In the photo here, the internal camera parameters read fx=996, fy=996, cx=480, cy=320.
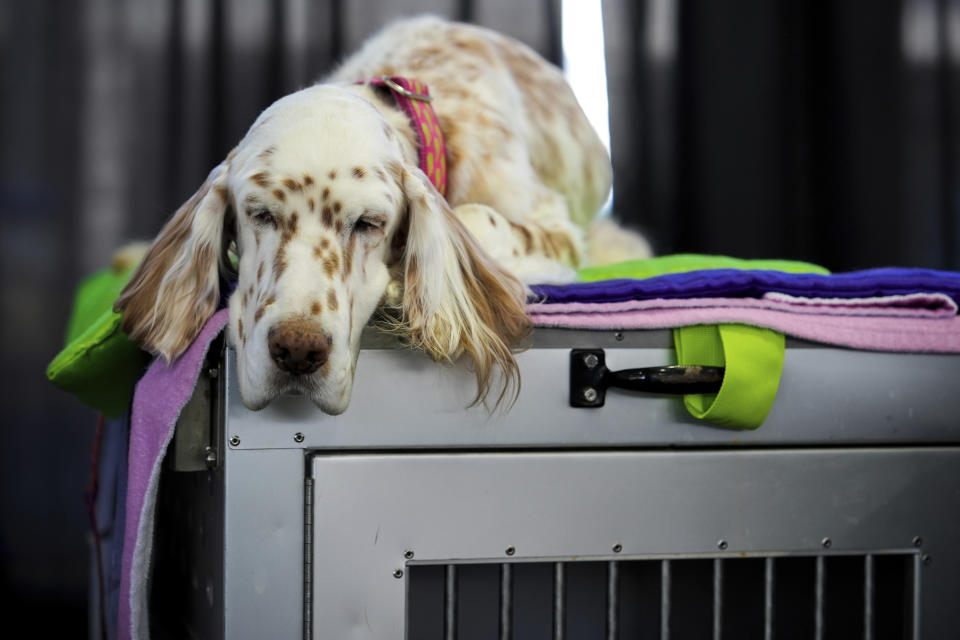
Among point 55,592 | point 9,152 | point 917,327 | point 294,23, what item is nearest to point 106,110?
point 9,152

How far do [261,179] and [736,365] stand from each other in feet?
1.79

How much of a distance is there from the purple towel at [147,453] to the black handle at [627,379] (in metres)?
0.38

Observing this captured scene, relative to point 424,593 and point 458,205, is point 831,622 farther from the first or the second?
point 458,205

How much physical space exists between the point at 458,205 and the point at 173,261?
529mm

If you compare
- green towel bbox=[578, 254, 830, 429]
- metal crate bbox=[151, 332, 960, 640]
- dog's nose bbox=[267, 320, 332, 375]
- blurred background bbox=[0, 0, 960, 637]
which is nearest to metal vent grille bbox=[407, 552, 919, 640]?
metal crate bbox=[151, 332, 960, 640]

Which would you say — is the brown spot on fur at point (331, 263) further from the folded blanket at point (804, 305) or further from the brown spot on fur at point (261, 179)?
the folded blanket at point (804, 305)

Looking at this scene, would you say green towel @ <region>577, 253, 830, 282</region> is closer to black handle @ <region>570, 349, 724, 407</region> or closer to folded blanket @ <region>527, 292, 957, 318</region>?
folded blanket @ <region>527, 292, 957, 318</region>

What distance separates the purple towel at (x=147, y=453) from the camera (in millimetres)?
1001

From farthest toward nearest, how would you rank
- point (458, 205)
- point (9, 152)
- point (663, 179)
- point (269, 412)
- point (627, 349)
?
point (663, 179), point (9, 152), point (458, 205), point (627, 349), point (269, 412)

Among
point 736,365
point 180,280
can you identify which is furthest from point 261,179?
point 736,365

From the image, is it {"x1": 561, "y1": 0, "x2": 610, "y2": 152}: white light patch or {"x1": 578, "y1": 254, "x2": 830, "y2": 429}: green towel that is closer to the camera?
{"x1": 578, "y1": 254, "x2": 830, "y2": 429}: green towel

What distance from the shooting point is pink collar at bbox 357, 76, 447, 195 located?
141 centimetres

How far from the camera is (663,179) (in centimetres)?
287

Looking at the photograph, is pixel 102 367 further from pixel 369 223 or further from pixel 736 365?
pixel 736 365
